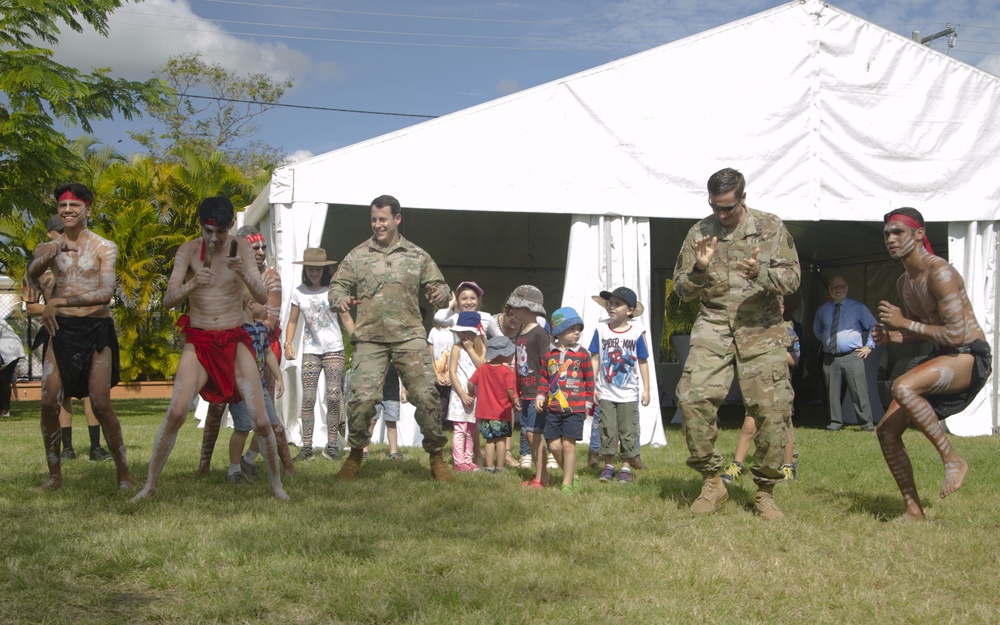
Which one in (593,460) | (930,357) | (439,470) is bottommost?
(593,460)

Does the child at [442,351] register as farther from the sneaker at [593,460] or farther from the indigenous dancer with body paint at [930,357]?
the indigenous dancer with body paint at [930,357]

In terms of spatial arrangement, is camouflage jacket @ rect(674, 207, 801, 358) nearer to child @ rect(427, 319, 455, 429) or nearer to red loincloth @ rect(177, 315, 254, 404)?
red loincloth @ rect(177, 315, 254, 404)

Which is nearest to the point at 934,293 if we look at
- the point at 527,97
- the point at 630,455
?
the point at 630,455

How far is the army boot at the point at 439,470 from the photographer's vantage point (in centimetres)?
692

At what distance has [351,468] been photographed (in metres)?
7.00

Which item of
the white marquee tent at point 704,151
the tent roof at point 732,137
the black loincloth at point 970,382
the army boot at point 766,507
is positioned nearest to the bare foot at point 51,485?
the white marquee tent at point 704,151

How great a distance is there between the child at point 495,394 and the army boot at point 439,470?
1.87ft

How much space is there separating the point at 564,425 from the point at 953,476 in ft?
8.08

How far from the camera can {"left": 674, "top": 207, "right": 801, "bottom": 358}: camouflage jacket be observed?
577 centimetres

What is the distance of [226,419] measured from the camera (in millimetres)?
11500

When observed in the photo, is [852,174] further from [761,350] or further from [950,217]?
[761,350]

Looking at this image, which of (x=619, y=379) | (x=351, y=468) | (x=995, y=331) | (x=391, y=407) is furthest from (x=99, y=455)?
(x=995, y=331)

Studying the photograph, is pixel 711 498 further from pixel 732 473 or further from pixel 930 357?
pixel 930 357

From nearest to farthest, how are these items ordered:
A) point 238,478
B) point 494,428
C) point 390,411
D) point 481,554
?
1. point 481,554
2. point 238,478
3. point 494,428
4. point 390,411
